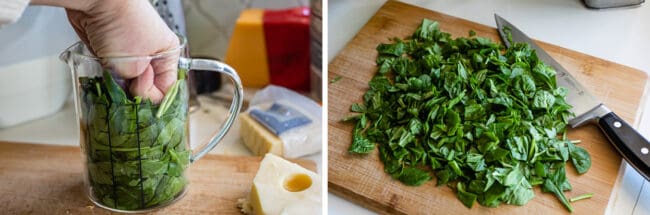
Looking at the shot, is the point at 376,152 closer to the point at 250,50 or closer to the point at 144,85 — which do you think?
the point at 144,85

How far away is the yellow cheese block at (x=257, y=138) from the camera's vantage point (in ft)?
2.03

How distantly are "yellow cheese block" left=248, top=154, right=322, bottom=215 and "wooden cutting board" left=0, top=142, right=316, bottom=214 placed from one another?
4cm

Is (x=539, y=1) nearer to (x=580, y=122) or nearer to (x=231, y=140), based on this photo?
(x=580, y=122)

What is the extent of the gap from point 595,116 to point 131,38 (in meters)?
0.29

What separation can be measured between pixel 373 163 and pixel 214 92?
15.0 inches

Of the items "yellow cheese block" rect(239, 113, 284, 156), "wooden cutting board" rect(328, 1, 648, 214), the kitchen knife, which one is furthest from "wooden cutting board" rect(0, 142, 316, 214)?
the kitchen knife

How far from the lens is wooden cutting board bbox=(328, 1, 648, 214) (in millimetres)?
415

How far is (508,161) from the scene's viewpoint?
402 millimetres

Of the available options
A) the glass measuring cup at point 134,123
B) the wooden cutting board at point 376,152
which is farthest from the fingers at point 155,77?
the wooden cutting board at point 376,152

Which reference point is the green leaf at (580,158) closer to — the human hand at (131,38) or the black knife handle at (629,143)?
the black knife handle at (629,143)

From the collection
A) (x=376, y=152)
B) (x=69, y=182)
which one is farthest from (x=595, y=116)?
(x=69, y=182)

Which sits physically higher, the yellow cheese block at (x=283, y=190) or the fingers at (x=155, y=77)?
the fingers at (x=155, y=77)

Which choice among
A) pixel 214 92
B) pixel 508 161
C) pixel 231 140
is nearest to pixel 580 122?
pixel 508 161

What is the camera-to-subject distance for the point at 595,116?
42 centimetres
